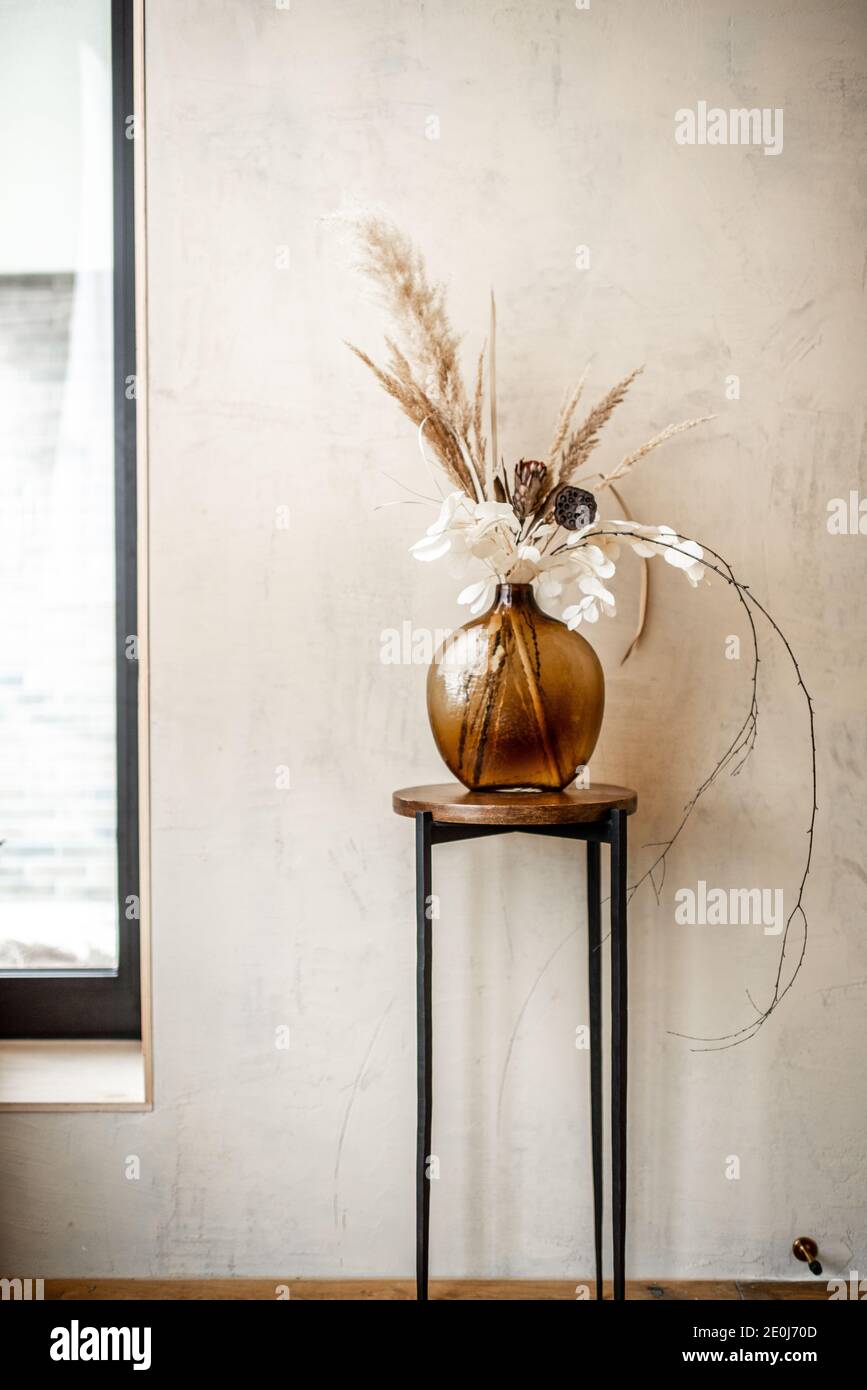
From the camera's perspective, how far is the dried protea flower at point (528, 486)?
1.56 m

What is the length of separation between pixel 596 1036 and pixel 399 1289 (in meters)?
0.56

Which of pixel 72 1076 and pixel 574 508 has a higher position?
pixel 574 508

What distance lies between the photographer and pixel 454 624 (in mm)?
1830

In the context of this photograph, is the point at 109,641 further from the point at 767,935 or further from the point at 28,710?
the point at 767,935

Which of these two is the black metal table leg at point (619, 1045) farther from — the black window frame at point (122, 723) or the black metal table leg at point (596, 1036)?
the black window frame at point (122, 723)

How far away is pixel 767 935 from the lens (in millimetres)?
1818

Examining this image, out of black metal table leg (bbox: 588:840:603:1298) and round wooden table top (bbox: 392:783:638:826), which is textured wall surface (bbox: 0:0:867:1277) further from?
round wooden table top (bbox: 392:783:638:826)

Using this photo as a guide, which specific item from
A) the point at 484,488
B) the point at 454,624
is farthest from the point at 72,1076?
the point at 484,488

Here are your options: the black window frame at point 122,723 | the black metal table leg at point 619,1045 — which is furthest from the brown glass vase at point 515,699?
the black window frame at point 122,723

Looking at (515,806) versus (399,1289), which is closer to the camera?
(515,806)

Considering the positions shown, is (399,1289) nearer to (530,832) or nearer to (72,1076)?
(72,1076)

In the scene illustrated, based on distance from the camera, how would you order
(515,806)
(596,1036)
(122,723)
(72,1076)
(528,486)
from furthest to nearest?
(122,723)
(72,1076)
(596,1036)
(528,486)
(515,806)

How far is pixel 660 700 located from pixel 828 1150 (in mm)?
838
